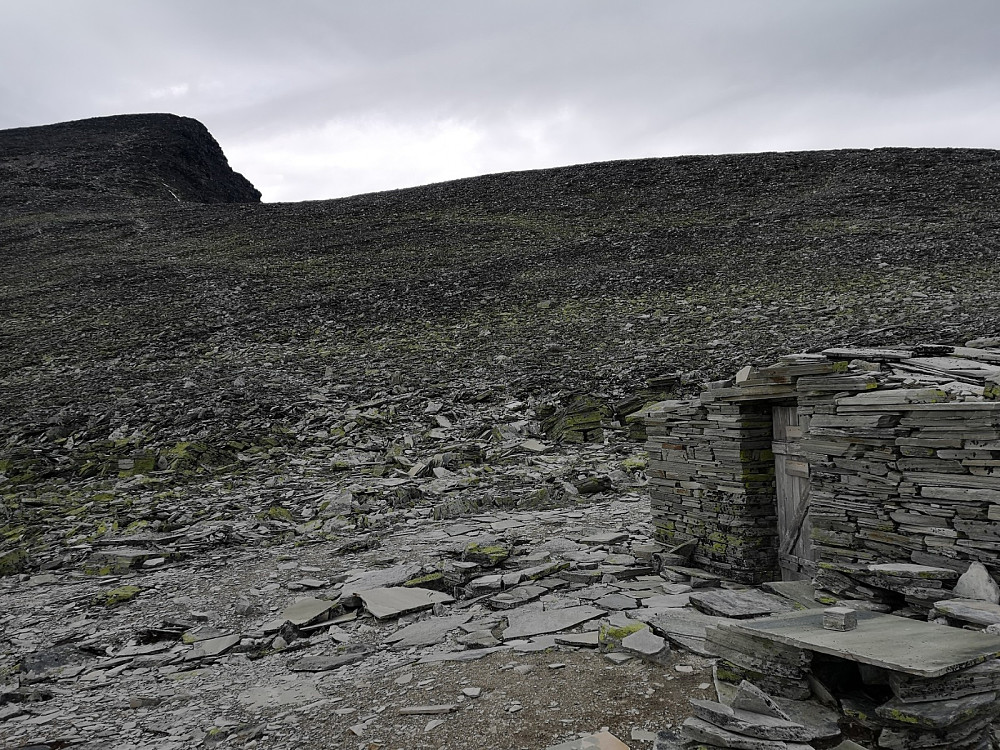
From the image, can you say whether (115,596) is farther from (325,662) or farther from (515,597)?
(515,597)

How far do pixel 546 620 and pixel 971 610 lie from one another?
3.32 meters

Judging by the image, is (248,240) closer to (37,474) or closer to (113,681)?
(37,474)

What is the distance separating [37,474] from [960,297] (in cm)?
2201

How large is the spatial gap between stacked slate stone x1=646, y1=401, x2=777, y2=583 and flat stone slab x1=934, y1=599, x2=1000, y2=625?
2.50m

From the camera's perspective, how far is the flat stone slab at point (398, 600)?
7.19m

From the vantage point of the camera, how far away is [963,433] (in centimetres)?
512

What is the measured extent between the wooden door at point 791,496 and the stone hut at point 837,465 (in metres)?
0.01

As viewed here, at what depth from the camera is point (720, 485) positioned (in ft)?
24.7

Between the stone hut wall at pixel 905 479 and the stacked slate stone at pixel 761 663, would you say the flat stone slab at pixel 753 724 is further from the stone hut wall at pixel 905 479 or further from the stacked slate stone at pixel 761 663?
the stone hut wall at pixel 905 479

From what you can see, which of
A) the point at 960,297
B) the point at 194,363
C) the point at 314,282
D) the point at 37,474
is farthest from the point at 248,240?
the point at 960,297

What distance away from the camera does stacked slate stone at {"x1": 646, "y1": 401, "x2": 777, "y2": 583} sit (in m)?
7.26

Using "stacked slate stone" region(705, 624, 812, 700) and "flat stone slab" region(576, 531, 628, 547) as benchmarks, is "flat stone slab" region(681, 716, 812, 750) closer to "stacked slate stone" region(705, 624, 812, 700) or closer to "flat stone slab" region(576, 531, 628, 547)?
"stacked slate stone" region(705, 624, 812, 700)

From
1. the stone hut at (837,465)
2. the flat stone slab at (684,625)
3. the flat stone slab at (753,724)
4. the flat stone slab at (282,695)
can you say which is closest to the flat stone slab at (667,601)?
the flat stone slab at (684,625)

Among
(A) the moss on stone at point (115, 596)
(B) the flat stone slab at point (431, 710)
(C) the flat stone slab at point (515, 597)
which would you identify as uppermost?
(B) the flat stone slab at point (431, 710)
